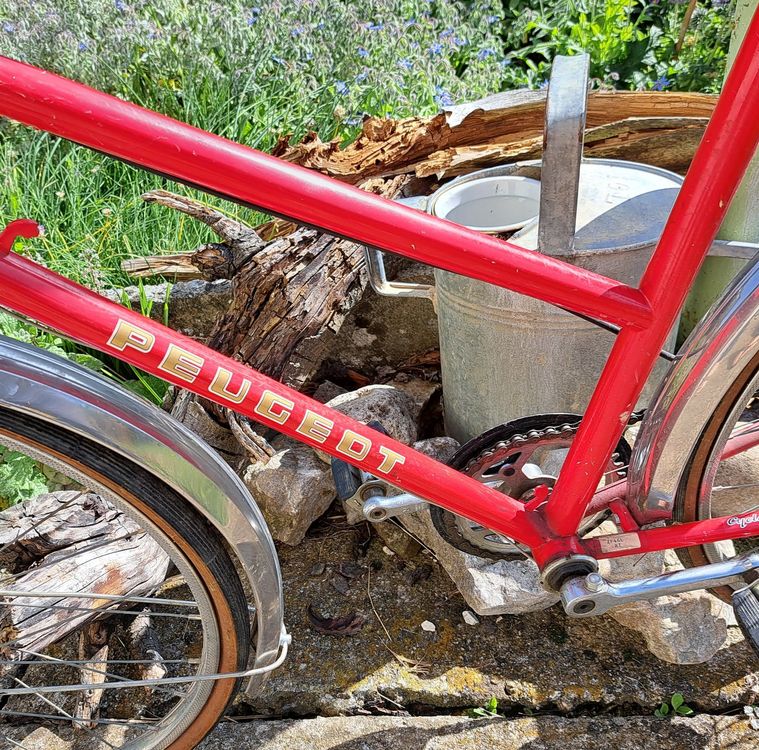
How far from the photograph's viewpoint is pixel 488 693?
1662 millimetres

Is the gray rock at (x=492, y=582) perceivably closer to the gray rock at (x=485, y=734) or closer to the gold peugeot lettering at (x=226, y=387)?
the gray rock at (x=485, y=734)

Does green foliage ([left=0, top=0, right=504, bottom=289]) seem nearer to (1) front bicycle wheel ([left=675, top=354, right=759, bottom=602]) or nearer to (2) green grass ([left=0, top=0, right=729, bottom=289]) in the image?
(2) green grass ([left=0, top=0, right=729, bottom=289])

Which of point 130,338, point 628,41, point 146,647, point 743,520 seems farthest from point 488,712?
point 628,41

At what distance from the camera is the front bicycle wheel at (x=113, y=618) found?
1277 millimetres

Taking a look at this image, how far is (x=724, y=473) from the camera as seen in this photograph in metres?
1.82

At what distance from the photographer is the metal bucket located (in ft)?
4.96

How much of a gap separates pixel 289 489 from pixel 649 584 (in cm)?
91

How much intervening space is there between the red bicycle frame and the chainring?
0.69 feet

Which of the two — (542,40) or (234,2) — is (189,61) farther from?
(542,40)

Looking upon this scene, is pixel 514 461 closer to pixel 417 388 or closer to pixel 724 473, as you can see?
pixel 724 473

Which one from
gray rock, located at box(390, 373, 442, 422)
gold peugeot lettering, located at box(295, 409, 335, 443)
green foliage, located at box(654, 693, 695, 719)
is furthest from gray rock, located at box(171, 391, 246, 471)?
green foliage, located at box(654, 693, 695, 719)

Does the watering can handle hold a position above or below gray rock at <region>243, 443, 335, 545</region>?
above

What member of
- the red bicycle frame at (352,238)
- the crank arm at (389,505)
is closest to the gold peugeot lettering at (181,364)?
the red bicycle frame at (352,238)

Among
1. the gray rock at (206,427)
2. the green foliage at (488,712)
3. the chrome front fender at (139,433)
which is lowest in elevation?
the green foliage at (488,712)
